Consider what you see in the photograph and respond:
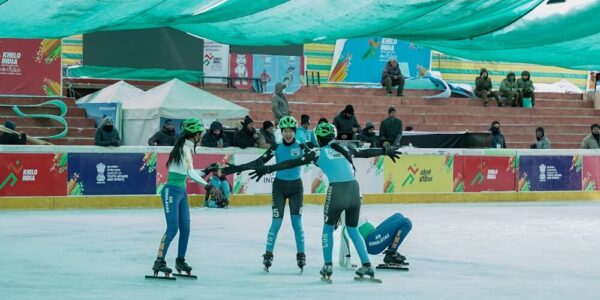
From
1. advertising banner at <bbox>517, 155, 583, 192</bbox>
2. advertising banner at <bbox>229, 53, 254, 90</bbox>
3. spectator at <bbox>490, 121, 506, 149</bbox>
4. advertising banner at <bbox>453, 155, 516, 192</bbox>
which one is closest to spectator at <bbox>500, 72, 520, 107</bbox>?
spectator at <bbox>490, 121, 506, 149</bbox>

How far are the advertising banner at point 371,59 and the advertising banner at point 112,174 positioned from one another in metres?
17.8

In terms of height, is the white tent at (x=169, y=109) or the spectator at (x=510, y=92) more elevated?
the spectator at (x=510, y=92)

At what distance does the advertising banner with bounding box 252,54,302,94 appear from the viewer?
126ft

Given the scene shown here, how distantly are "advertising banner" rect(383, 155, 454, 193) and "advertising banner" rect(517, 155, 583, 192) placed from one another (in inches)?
96.5

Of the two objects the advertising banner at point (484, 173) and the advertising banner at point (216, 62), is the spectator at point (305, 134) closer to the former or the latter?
the advertising banner at point (484, 173)

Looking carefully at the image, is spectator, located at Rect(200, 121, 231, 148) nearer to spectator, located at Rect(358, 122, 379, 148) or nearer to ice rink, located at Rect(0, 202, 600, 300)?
ice rink, located at Rect(0, 202, 600, 300)

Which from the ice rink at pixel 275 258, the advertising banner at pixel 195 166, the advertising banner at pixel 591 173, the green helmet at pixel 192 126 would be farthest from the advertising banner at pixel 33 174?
the advertising banner at pixel 591 173

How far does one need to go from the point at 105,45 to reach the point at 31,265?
2375cm

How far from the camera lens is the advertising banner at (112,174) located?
24578 millimetres

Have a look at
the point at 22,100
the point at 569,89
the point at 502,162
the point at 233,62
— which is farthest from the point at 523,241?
the point at 569,89

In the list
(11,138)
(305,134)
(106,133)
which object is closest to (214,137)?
(106,133)

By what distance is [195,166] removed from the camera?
2586 cm

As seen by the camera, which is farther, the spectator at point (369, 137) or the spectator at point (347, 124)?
the spectator at point (369, 137)

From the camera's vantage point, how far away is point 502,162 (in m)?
30.1
